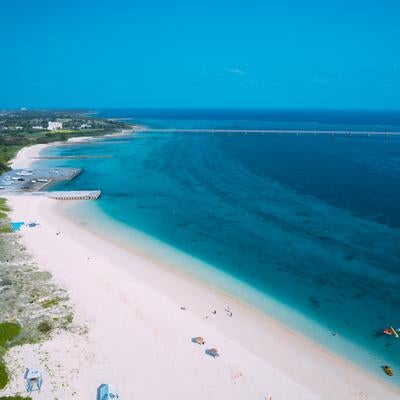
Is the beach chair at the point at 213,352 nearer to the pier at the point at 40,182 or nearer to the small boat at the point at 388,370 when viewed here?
the small boat at the point at 388,370

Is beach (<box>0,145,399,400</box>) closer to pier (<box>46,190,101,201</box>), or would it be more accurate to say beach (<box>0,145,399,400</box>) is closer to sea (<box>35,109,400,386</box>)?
sea (<box>35,109,400,386</box>)

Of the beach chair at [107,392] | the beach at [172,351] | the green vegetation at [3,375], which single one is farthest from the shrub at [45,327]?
the beach chair at [107,392]

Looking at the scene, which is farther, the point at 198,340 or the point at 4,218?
the point at 4,218

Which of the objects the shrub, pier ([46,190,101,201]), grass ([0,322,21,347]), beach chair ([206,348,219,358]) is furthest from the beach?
pier ([46,190,101,201])

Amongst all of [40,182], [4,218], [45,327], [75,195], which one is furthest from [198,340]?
[40,182]

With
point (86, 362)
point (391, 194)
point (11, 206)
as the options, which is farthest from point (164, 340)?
point (391, 194)

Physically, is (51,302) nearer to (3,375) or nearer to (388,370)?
(3,375)

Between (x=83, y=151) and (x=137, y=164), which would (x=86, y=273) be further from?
(x=83, y=151)
